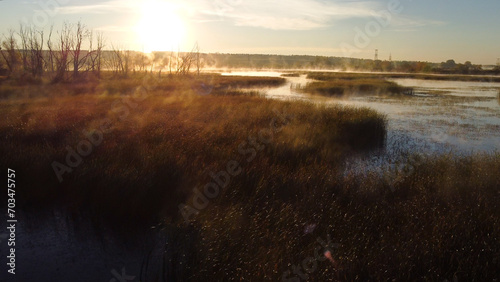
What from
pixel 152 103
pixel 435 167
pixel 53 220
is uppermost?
pixel 152 103

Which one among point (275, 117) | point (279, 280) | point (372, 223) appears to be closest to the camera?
point (279, 280)

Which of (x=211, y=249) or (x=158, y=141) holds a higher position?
(x=158, y=141)

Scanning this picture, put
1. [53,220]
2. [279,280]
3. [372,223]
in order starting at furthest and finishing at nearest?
[53,220] < [372,223] < [279,280]

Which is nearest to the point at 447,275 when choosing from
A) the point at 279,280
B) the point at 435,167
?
the point at 279,280

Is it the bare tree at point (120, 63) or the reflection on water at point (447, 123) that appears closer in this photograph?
the reflection on water at point (447, 123)

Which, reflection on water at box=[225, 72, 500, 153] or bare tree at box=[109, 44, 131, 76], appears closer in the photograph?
reflection on water at box=[225, 72, 500, 153]

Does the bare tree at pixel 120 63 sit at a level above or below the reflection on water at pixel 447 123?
above

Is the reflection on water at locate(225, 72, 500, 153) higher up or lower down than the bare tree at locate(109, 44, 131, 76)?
lower down

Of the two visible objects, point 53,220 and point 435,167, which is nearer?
point 53,220

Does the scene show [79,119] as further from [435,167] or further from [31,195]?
[435,167]

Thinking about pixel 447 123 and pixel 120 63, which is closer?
pixel 447 123
